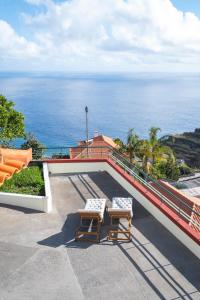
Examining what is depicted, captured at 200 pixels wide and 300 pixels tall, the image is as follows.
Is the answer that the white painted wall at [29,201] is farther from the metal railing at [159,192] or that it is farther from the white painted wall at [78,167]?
the white painted wall at [78,167]

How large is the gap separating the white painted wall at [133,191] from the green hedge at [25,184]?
1.93 meters

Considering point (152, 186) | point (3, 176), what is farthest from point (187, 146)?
point (3, 176)

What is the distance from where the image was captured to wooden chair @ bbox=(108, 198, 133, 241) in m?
9.38

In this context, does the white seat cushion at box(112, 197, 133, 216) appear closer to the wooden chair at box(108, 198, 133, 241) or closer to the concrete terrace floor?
the wooden chair at box(108, 198, 133, 241)

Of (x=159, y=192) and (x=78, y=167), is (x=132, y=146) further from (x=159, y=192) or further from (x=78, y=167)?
(x=159, y=192)

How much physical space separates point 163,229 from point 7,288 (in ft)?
15.1

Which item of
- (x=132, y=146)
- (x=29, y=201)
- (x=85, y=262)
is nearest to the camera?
(x=85, y=262)

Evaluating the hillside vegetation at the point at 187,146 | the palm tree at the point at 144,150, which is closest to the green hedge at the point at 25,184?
the palm tree at the point at 144,150

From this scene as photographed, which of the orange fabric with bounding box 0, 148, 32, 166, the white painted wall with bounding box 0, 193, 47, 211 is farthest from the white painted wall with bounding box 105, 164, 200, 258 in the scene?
the orange fabric with bounding box 0, 148, 32, 166

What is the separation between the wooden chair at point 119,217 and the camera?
9375mm

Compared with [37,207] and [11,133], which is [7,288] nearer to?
[37,207]

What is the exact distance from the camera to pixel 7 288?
287 inches

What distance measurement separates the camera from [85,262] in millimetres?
8273

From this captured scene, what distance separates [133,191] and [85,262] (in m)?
4.47
